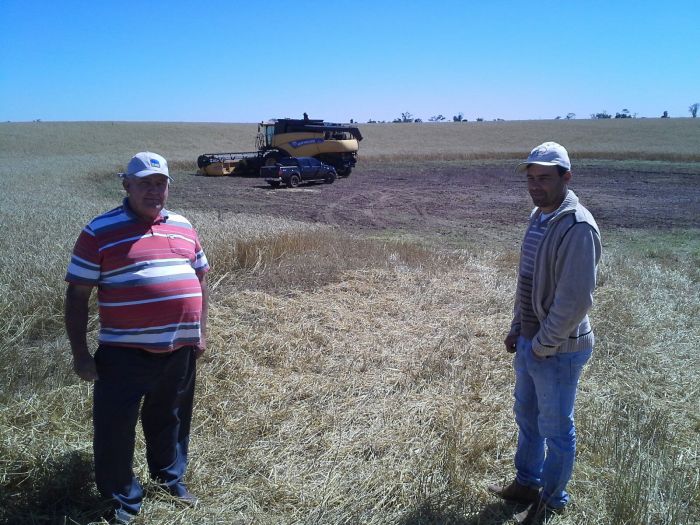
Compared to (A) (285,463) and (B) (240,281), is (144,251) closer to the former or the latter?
(A) (285,463)

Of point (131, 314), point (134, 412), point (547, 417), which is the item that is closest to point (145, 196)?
point (131, 314)

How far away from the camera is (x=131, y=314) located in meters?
2.38

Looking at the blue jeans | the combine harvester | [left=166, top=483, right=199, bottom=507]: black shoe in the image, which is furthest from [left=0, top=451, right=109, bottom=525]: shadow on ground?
the combine harvester

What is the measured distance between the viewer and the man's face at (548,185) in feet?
7.86

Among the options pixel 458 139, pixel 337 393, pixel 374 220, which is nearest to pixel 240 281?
pixel 337 393

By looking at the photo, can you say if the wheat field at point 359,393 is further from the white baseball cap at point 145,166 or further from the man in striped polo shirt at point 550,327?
the white baseball cap at point 145,166

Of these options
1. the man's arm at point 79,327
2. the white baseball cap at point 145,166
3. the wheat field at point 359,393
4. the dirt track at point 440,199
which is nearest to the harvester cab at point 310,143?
the dirt track at point 440,199

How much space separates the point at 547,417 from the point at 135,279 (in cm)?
209

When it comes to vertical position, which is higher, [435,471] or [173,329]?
[173,329]

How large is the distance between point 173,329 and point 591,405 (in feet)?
10.3

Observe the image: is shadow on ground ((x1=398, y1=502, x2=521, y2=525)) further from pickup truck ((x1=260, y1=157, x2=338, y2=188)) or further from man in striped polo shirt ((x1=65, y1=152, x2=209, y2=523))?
pickup truck ((x1=260, y1=157, x2=338, y2=188))

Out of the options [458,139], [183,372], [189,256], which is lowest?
[183,372]

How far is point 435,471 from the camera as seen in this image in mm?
3076

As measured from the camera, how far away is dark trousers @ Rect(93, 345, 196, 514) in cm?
242
